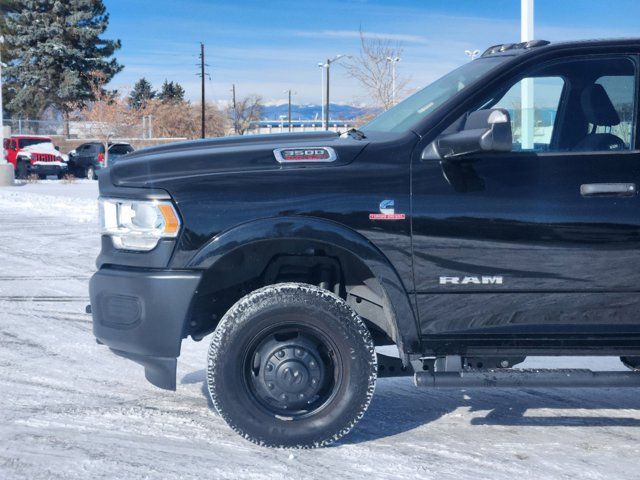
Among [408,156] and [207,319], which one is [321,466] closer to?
[207,319]

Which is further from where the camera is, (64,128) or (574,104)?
(64,128)

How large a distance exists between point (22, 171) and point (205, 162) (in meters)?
34.6

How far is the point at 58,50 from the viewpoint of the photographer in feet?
182

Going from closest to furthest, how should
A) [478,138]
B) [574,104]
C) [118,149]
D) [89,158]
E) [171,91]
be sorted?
[478,138]
[574,104]
[89,158]
[118,149]
[171,91]

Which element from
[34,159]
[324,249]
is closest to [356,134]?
[324,249]

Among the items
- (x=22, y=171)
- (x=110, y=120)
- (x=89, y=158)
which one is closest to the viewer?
(x=22, y=171)

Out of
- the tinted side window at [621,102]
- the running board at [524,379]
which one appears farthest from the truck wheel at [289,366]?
the tinted side window at [621,102]

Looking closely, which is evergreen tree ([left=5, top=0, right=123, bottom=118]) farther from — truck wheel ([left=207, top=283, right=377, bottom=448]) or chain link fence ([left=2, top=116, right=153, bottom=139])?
truck wheel ([left=207, top=283, right=377, bottom=448])

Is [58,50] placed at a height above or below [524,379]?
above

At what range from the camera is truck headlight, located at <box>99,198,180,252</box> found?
426 centimetres

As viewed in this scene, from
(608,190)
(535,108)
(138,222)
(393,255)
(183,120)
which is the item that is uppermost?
(183,120)

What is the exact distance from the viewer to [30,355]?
20.5 ft

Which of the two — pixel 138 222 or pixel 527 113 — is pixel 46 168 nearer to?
pixel 138 222

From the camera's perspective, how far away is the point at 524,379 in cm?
429
